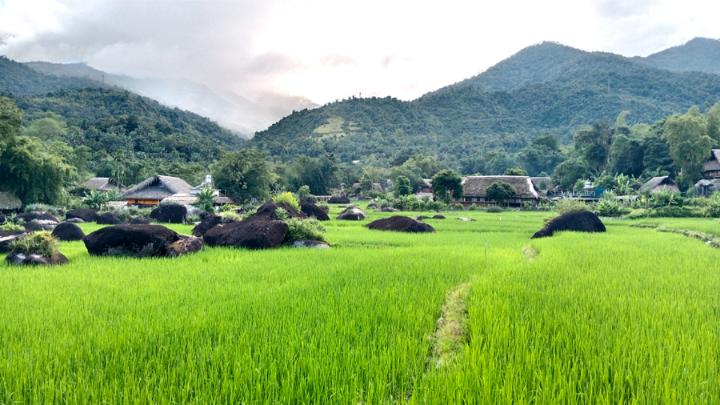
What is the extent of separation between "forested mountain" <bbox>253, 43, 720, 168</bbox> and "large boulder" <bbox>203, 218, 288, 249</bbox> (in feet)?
372

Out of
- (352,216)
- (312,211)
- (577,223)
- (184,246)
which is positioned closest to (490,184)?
(352,216)

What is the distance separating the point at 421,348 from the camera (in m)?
4.72

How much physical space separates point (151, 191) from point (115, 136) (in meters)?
45.5

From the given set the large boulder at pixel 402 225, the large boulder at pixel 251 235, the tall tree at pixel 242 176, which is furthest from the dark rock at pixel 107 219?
the large boulder at pixel 402 225

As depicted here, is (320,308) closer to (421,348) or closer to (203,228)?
(421,348)

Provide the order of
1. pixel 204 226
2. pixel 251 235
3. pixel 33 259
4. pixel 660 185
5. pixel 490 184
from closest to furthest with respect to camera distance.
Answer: pixel 33 259
pixel 251 235
pixel 204 226
pixel 660 185
pixel 490 184

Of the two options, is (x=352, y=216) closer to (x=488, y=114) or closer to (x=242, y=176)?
(x=242, y=176)

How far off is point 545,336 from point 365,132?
164163 millimetres

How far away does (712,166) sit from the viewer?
179ft

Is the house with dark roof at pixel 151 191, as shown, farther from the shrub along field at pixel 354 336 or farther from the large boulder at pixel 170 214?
the shrub along field at pixel 354 336

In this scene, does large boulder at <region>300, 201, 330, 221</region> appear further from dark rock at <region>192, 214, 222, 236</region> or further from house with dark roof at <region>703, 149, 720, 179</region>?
house with dark roof at <region>703, 149, 720, 179</region>

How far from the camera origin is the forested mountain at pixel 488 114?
470 ft

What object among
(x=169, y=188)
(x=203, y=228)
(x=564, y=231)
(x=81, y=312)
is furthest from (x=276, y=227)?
(x=169, y=188)

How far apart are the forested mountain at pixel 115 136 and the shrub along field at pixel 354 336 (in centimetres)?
6270
